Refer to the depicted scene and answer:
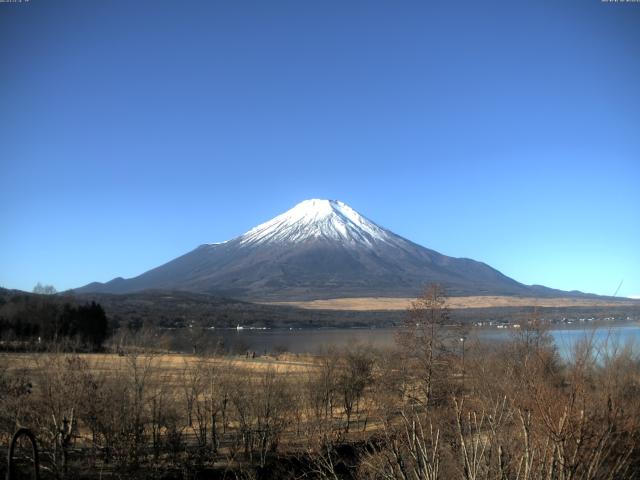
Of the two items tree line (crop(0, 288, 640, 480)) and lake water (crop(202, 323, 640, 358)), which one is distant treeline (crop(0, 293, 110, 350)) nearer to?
lake water (crop(202, 323, 640, 358))

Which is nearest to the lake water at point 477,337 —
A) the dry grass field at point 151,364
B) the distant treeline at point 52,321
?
the dry grass field at point 151,364

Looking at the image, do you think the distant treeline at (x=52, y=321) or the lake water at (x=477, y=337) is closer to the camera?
the lake water at (x=477, y=337)

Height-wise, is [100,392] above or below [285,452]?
above

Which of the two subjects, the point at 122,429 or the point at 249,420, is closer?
the point at 122,429

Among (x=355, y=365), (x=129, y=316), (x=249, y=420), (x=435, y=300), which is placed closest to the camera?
(x=249, y=420)

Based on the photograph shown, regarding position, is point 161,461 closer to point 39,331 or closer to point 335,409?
point 335,409

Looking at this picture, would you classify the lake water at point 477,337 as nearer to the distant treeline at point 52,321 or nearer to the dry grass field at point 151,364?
the dry grass field at point 151,364

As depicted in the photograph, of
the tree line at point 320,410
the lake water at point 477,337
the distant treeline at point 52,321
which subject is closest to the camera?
the tree line at point 320,410

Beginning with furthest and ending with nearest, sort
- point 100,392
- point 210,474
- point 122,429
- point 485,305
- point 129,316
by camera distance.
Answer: point 485,305
point 129,316
point 210,474
point 100,392
point 122,429

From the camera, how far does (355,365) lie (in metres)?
33.3

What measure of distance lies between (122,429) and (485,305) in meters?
181

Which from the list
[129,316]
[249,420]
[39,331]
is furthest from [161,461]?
[129,316]

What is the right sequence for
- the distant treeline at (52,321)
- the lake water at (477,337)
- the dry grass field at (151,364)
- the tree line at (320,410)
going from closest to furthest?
the tree line at (320,410), the lake water at (477,337), the dry grass field at (151,364), the distant treeline at (52,321)

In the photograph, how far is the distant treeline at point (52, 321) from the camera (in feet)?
226
